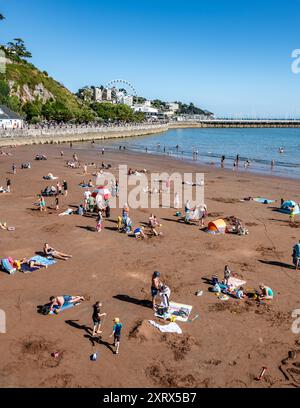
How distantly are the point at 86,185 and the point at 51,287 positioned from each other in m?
17.3

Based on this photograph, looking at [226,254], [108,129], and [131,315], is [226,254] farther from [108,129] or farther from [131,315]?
[108,129]

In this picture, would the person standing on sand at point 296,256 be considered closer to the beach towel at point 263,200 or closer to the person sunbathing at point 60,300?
the person sunbathing at point 60,300

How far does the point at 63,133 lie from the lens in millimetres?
73000

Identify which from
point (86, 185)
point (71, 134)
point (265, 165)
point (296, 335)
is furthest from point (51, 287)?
point (71, 134)

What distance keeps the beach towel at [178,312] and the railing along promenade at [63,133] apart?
5088 centimetres

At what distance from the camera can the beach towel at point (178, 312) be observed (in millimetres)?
11117

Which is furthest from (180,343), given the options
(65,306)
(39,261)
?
(39,261)

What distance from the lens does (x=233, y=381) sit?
8.63 metres

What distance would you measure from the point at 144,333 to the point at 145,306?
5.06ft

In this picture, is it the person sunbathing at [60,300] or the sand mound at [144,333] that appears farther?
the person sunbathing at [60,300]

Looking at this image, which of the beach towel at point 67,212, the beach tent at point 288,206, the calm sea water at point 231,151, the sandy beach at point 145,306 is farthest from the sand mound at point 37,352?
the calm sea water at point 231,151

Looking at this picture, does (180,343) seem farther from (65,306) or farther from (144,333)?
(65,306)

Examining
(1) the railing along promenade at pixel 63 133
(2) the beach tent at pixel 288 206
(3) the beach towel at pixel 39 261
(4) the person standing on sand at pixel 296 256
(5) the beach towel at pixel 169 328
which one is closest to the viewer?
(5) the beach towel at pixel 169 328

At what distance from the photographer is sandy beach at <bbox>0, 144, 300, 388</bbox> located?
29.0 feet
